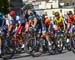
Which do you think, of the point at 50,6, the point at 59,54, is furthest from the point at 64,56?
the point at 50,6

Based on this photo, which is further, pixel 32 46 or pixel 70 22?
pixel 70 22

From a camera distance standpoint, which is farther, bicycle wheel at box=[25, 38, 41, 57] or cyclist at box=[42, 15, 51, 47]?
A: cyclist at box=[42, 15, 51, 47]

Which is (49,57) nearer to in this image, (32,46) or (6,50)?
(32,46)

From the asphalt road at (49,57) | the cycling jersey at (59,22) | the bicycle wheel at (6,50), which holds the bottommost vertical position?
the asphalt road at (49,57)

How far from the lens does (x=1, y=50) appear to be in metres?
12.1

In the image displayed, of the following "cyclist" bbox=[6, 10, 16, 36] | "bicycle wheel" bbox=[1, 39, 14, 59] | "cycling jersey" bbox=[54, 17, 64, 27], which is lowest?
"bicycle wheel" bbox=[1, 39, 14, 59]

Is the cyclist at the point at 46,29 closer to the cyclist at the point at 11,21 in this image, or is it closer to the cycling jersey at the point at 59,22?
the cyclist at the point at 11,21

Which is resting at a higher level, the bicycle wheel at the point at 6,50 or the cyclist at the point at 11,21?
the cyclist at the point at 11,21

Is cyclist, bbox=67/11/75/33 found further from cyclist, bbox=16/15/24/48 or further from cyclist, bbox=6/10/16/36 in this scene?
cyclist, bbox=6/10/16/36

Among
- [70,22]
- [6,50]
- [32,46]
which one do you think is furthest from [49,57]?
[70,22]

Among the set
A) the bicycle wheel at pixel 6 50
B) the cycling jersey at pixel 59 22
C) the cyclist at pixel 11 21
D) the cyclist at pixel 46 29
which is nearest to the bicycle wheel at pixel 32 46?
the cyclist at pixel 46 29

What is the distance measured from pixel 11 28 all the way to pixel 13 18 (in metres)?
0.93

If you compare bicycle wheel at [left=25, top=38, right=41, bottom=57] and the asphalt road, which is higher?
bicycle wheel at [left=25, top=38, right=41, bottom=57]

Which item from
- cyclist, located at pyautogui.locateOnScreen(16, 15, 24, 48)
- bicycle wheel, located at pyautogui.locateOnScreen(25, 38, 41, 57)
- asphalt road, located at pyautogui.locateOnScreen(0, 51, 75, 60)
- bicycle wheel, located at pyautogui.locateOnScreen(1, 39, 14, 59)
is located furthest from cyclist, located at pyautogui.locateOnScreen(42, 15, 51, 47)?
bicycle wheel, located at pyautogui.locateOnScreen(1, 39, 14, 59)
